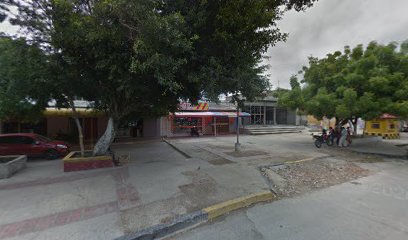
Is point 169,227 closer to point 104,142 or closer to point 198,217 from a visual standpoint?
point 198,217

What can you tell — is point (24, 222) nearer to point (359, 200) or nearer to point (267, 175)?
point (267, 175)

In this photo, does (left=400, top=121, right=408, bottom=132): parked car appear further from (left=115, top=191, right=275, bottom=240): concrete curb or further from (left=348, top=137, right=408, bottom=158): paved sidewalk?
(left=115, top=191, right=275, bottom=240): concrete curb

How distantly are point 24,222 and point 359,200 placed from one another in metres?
7.51

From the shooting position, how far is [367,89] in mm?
11375

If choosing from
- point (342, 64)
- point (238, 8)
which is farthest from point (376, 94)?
point (238, 8)

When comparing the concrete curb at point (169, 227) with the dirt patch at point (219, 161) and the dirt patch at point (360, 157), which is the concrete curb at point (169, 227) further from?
the dirt patch at point (360, 157)

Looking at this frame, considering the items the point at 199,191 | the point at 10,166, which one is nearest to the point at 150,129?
the point at 10,166

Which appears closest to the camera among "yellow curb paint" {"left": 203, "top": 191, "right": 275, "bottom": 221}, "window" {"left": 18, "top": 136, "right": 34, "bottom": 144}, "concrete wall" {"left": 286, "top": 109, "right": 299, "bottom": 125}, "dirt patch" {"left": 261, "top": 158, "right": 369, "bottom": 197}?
"yellow curb paint" {"left": 203, "top": 191, "right": 275, "bottom": 221}

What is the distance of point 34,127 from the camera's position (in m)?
16.1

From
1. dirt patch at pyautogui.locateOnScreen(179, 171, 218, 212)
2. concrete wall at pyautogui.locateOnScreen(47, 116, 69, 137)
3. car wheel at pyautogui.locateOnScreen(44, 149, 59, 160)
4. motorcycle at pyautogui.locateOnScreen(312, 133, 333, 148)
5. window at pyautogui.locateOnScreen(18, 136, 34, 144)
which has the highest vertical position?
concrete wall at pyautogui.locateOnScreen(47, 116, 69, 137)

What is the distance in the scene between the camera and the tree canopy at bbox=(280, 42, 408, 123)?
10672 mm

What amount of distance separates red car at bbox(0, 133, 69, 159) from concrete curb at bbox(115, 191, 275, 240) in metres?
9.32

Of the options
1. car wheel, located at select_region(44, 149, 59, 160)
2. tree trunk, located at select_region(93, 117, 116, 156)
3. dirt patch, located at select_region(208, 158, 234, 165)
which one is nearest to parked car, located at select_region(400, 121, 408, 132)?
dirt patch, located at select_region(208, 158, 234, 165)

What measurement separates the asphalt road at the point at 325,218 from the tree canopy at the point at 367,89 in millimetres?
5733
